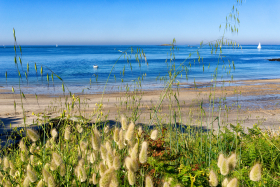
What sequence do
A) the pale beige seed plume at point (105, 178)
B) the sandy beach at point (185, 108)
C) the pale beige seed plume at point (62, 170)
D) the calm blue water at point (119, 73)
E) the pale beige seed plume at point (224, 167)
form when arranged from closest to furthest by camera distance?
the pale beige seed plume at point (105, 178)
the pale beige seed plume at point (224, 167)
the pale beige seed plume at point (62, 170)
the sandy beach at point (185, 108)
the calm blue water at point (119, 73)

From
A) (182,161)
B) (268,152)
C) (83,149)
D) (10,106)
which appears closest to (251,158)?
(268,152)

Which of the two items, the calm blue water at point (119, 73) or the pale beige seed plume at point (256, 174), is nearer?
the pale beige seed plume at point (256, 174)

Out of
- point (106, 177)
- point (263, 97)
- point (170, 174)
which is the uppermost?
point (106, 177)

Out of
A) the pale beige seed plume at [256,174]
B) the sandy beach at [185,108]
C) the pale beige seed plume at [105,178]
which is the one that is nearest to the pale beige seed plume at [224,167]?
the pale beige seed plume at [256,174]

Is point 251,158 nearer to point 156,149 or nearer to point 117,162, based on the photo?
point 156,149

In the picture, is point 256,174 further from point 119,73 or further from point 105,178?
point 119,73

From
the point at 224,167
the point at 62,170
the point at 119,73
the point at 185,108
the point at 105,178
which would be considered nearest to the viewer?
the point at 105,178

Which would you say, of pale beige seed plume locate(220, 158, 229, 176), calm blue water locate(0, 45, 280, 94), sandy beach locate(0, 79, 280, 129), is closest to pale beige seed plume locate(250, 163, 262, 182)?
pale beige seed plume locate(220, 158, 229, 176)

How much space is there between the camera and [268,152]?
2.81 m

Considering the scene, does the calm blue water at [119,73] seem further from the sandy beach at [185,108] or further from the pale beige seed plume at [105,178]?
the sandy beach at [185,108]

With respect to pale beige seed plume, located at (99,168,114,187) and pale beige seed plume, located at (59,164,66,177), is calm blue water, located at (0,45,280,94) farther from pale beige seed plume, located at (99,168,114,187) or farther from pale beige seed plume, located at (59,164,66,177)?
pale beige seed plume, located at (99,168,114,187)

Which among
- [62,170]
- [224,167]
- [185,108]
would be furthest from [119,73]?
[224,167]

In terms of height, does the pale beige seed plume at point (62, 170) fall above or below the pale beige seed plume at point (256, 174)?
below

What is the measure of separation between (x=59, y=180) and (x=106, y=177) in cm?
65
